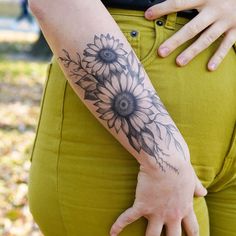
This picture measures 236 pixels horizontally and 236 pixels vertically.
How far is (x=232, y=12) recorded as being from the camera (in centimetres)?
148

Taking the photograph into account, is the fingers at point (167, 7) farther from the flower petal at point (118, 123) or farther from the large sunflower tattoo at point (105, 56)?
the flower petal at point (118, 123)

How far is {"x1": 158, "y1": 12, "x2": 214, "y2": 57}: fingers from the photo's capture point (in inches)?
54.8

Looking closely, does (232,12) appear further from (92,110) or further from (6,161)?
(6,161)

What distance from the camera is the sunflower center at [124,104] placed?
1338 mm

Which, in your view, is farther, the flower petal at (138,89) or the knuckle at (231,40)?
the knuckle at (231,40)

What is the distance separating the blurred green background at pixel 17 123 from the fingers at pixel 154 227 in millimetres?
2289

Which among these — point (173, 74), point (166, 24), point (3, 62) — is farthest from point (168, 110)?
point (3, 62)

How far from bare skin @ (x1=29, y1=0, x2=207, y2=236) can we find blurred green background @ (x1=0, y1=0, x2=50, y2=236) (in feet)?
7.70

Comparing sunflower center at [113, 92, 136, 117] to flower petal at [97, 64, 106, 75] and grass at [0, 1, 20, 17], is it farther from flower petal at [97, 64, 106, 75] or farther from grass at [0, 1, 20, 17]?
grass at [0, 1, 20, 17]

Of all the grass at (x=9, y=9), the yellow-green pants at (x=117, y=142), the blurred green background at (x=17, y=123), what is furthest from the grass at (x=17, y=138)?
the grass at (x=9, y=9)

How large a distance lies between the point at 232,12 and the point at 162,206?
499 mm

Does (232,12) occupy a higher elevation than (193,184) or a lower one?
higher

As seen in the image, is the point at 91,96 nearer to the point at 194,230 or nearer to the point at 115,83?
the point at 115,83

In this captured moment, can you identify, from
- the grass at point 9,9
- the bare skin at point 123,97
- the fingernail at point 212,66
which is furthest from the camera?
the grass at point 9,9
